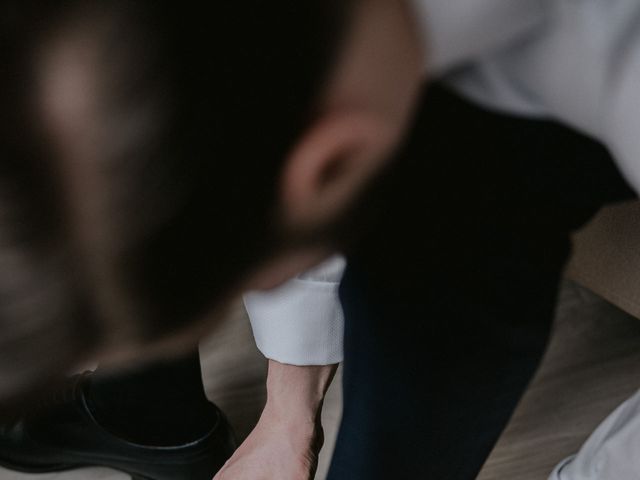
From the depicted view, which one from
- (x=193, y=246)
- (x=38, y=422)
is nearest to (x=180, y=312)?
(x=193, y=246)

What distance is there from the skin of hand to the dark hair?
17.7 inches

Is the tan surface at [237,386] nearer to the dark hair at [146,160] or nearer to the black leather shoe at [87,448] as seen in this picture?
the black leather shoe at [87,448]

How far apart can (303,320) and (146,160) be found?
0.46m

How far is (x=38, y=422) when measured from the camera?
736 millimetres

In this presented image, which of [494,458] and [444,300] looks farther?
[494,458]

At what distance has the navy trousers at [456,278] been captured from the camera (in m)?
0.39

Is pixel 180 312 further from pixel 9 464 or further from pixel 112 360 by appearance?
pixel 9 464

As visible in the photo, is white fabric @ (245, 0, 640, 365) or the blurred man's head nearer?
the blurred man's head

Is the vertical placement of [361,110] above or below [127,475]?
above

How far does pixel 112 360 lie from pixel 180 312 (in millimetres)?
32

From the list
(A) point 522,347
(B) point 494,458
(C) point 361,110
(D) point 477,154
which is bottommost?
(B) point 494,458

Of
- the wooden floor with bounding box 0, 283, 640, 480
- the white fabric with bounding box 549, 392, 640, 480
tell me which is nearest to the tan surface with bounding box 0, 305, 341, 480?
the wooden floor with bounding box 0, 283, 640, 480

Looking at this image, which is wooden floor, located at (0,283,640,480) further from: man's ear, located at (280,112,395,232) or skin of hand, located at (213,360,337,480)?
man's ear, located at (280,112,395,232)

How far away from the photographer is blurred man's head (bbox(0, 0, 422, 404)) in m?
0.20
